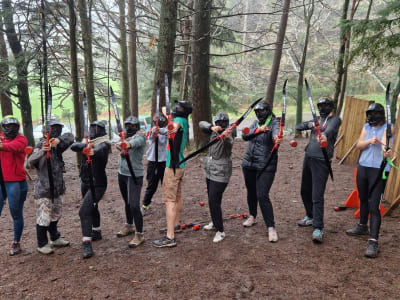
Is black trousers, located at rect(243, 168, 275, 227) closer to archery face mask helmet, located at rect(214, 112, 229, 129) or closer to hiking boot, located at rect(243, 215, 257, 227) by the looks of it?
hiking boot, located at rect(243, 215, 257, 227)

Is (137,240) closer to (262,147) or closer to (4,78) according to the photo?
(262,147)

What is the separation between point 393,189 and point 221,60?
2563 centimetres

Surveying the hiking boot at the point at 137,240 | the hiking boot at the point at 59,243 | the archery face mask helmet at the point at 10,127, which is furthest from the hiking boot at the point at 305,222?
the archery face mask helmet at the point at 10,127

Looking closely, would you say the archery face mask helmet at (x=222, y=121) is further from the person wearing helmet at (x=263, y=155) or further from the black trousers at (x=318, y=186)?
the black trousers at (x=318, y=186)

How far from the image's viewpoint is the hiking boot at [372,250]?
430cm

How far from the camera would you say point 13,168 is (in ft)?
15.5

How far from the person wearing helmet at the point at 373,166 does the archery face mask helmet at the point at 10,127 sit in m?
5.17

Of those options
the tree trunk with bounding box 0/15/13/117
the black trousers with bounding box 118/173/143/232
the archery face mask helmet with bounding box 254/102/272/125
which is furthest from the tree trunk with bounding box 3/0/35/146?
the archery face mask helmet with bounding box 254/102/272/125

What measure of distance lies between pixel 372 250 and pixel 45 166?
4.78 metres

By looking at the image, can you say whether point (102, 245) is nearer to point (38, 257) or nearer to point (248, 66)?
point (38, 257)

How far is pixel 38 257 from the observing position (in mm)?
4645

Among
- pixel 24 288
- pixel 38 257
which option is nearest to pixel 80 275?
pixel 24 288

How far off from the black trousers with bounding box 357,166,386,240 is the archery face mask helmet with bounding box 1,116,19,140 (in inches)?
206

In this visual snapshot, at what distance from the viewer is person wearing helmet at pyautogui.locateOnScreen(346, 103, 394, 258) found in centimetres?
445
